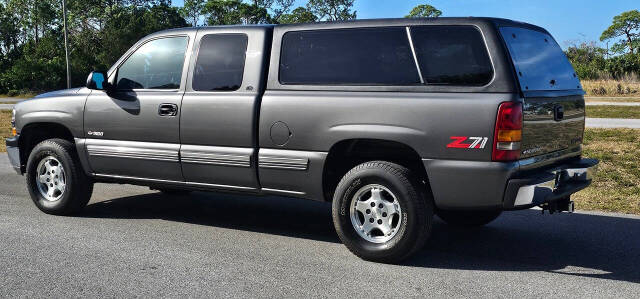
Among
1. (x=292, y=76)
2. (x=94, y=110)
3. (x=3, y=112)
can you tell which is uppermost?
(x=292, y=76)

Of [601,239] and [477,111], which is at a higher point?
[477,111]

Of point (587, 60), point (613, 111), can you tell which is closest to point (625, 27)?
point (587, 60)

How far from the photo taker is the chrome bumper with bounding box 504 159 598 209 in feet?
14.9

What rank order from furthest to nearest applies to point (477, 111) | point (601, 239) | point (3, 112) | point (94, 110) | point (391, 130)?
point (3, 112)
point (94, 110)
point (601, 239)
point (391, 130)
point (477, 111)

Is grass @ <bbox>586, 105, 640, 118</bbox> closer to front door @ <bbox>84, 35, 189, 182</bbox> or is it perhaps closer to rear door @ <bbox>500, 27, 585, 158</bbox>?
rear door @ <bbox>500, 27, 585, 158</bbox>

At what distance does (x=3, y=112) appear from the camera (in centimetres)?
2333

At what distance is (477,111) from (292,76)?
5.43 ft

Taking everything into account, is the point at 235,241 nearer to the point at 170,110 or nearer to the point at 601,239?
the point at 170,110

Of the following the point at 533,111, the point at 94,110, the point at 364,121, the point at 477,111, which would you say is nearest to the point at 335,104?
the point at 364,121

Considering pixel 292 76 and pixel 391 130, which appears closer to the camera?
pixel 391 130

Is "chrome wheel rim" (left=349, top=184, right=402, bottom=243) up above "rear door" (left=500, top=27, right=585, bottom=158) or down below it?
below

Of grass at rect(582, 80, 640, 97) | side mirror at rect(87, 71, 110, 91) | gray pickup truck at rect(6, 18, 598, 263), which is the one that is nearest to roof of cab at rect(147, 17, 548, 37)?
gray pickup truck at rect(6, 18, 598, 263)

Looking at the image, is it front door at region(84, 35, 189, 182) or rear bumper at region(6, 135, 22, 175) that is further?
rear bumper at region(6, 135, 22, 175)

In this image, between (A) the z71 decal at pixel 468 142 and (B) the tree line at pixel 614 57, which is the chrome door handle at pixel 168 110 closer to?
(A) the z71 decal at pixel 468 142
